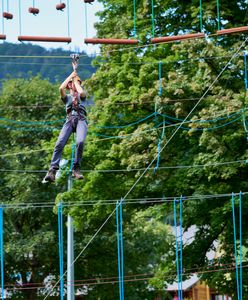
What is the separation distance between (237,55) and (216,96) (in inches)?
41.0

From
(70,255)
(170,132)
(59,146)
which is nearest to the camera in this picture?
(59,146)

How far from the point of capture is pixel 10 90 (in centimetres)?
3631

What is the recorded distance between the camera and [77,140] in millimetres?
14852

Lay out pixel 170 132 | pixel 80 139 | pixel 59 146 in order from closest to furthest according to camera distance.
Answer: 1. pixel 80 139
2. pixel 59 146
3. pixel 170 132

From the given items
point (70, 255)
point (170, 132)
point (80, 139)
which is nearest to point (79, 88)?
point (80, 139)

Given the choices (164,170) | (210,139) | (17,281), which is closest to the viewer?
(210,139)

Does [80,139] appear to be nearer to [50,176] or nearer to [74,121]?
[74,121]

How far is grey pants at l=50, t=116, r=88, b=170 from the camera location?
14.8 metres

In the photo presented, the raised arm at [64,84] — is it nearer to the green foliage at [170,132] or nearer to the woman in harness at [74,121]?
the woman in harness at [74,121]

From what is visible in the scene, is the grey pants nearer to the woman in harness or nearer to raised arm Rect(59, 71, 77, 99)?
the woman in harness

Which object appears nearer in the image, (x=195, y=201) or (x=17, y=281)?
(x=195, y=201)

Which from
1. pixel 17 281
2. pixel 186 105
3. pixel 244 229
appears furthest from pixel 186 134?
pixel 17 281

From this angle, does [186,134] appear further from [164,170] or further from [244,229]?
[244,229]

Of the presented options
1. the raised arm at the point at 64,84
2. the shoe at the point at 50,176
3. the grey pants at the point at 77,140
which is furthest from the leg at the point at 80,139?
the raised arm at the point at 64,84
